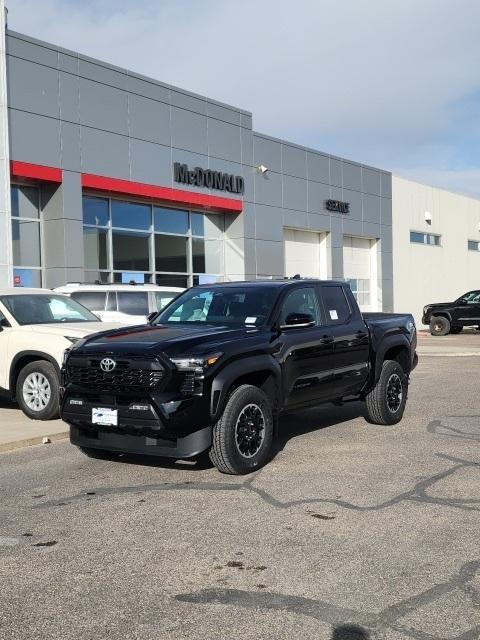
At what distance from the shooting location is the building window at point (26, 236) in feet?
63.7

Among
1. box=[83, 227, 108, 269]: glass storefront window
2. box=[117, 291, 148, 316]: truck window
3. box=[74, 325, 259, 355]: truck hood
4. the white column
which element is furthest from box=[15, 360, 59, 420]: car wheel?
box=[83, 227, 108, 269]: glass storefront window

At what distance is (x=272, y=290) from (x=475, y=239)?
1549 inches

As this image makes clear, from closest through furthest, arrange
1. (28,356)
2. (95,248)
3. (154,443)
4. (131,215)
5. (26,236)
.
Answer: (154,443)
(28,356)
(26,236)
(95,248)
(131,215)

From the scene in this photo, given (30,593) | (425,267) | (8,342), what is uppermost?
(425,267)

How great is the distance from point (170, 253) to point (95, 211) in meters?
3.59

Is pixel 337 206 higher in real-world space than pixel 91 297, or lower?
higher

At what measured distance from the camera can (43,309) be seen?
11.1 metres

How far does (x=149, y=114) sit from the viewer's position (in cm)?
2245

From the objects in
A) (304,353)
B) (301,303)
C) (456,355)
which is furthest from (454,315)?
(304,353)

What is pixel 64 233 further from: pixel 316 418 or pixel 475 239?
pixel 475 239

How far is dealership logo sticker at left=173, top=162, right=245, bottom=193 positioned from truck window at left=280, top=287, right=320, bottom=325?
1597 cm

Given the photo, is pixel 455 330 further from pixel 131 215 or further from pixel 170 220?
pixel 131 215

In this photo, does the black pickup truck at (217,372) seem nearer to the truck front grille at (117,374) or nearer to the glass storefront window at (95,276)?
the truck front grille at (117,374)

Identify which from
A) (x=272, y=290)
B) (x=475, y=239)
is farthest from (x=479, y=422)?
(x=475, y=239)
